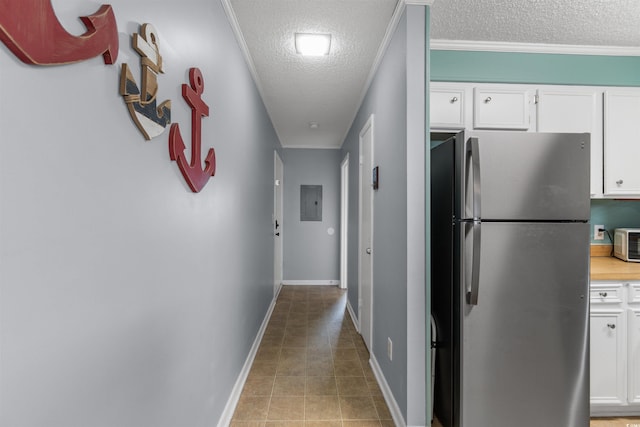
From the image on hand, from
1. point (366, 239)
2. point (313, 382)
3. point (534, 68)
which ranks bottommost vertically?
point (313, 382)

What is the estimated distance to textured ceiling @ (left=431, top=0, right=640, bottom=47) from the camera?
1826mm

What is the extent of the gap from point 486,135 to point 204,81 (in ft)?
4.76

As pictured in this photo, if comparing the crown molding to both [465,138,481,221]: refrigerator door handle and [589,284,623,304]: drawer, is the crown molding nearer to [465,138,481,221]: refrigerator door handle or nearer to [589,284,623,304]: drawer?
[465,138,481,221]: refrigerator door handle

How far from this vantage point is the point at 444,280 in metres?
1.74

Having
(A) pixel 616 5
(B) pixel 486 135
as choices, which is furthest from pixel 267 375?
(A) pixel 616 5

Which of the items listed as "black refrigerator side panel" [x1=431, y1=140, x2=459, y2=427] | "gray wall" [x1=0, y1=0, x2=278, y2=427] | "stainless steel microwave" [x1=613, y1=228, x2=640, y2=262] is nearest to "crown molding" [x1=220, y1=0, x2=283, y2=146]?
"gray wall" [x1=0, y1=0, x2=278, y2=427]

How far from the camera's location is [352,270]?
3.83 m

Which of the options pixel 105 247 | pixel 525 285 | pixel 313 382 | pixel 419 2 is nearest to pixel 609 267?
pixel 525 285

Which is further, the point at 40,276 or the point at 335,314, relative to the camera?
the point at 335,314

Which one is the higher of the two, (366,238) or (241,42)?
(241,42)

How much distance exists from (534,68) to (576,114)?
0.46 m

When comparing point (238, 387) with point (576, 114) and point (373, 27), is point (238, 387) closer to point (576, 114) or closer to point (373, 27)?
point (373, 27)

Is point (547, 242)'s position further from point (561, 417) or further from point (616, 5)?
point (616, 5)

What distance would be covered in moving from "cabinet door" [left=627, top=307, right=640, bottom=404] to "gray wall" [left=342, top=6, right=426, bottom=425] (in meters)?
1.42
